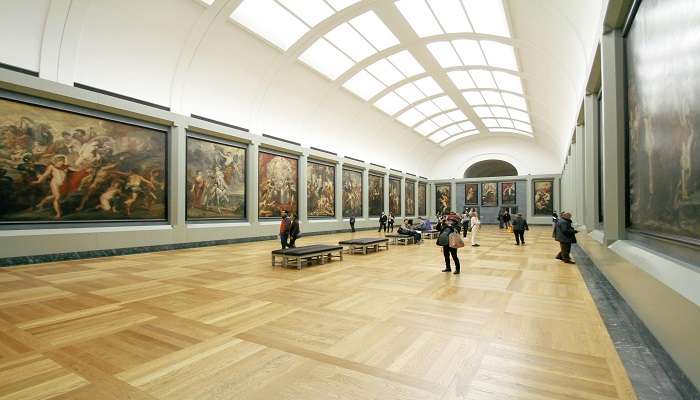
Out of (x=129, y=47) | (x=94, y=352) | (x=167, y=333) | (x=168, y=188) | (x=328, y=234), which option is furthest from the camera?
(x=328, y=234)

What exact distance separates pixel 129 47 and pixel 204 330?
11.7 m

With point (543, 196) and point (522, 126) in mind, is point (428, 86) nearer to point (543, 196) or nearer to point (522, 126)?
point (522, 126)

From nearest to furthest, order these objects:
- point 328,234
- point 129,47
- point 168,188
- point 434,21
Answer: point 129,47 → point 168,188 → point 434,21 → point 328,234

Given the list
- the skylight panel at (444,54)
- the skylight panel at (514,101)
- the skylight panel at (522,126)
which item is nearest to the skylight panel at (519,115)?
the skylight panel at (514,101)

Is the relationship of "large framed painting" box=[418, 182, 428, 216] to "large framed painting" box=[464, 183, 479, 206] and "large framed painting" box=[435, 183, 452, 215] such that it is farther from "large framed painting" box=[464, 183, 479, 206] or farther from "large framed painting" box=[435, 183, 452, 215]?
"large framed painting" box=[464, 183, 479, 206]

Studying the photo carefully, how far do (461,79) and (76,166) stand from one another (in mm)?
20345

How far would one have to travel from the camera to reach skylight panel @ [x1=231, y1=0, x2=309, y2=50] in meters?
13.3

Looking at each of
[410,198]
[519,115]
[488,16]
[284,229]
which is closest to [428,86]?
[488,16]

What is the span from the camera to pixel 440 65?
785 inches

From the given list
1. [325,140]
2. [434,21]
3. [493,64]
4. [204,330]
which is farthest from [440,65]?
[204,330]

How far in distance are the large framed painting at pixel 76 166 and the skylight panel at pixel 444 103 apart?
19022mm

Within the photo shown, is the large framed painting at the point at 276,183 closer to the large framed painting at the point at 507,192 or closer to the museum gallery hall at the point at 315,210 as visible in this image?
the museum gallery hall at the point at 315,210

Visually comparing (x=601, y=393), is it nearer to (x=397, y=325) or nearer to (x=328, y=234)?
(x=397, y=325)

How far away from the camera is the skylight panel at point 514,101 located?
23.9m
